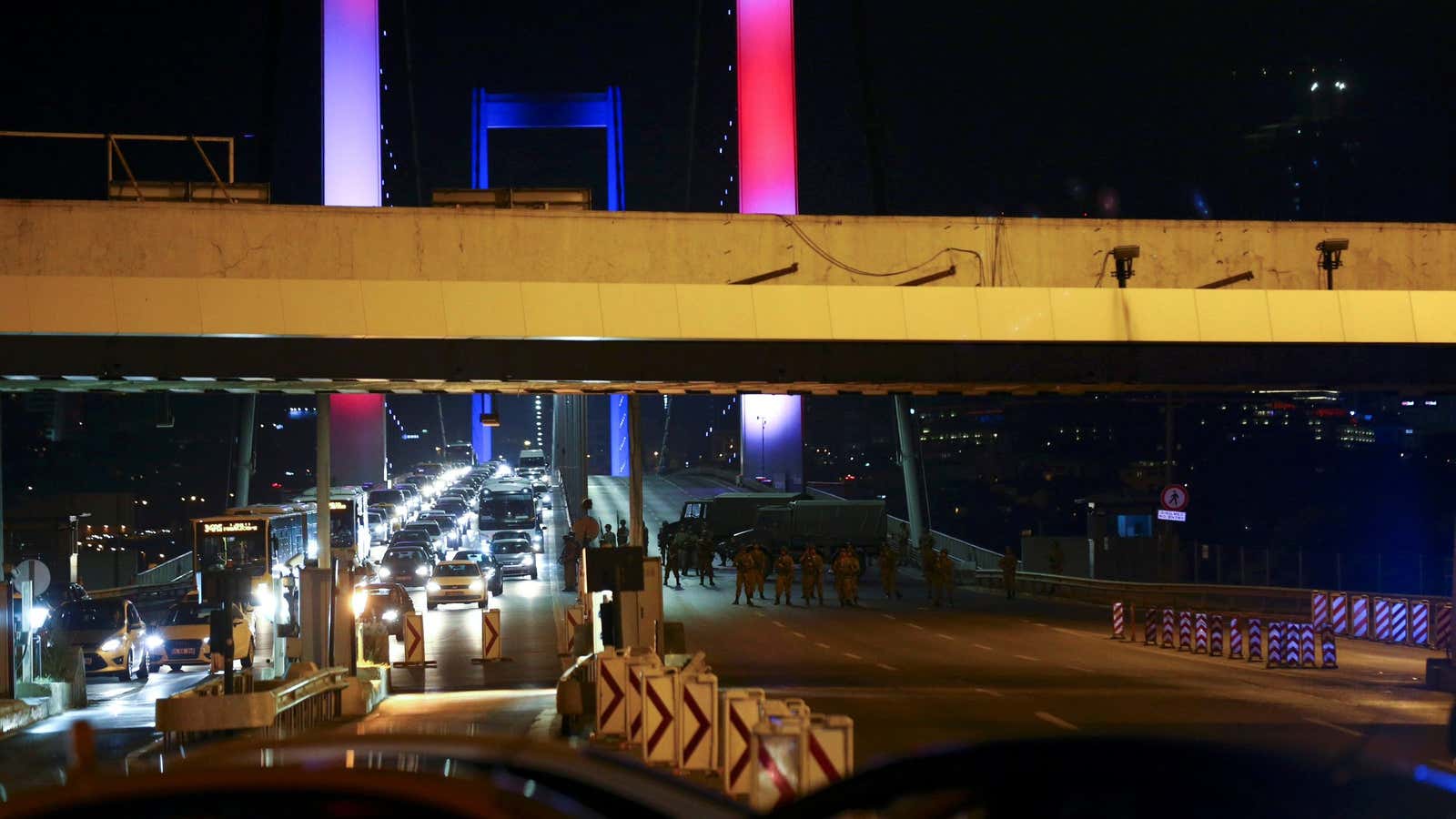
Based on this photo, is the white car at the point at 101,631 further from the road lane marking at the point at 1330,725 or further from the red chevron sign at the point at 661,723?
the road lane marking at the point at 1330,725

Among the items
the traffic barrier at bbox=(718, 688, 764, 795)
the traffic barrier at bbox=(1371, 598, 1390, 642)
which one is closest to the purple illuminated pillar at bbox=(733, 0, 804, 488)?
the traffic barrier at bbox=(1371, 598, 1390, 642)

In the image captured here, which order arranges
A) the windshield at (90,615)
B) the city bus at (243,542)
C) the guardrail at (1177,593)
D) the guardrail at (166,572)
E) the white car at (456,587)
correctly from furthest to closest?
1. the guardrail at (166,572)
2. the white car at (456,587)
3. the guardrail at (1177,593)
4. the city bus at (243,542)
5. the windshield at (90,615)

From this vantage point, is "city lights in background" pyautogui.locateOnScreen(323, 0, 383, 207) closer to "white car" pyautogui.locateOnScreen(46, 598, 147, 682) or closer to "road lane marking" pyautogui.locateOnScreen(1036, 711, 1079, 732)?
"white car" pyautogui.locateOnScreen(46, 598, 147, 682)

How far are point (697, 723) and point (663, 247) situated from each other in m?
8.84

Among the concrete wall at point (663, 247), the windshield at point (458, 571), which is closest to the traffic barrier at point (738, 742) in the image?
the concrete wall at point (663, 247)

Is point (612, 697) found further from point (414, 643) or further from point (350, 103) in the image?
point (350, 103)

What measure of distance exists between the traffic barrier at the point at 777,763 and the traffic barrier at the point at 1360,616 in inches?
988

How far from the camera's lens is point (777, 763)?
9367 mm

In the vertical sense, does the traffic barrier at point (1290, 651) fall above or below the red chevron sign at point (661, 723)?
below

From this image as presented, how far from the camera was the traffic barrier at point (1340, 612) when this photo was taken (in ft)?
103

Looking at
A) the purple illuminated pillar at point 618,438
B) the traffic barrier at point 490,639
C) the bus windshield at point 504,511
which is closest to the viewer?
the traffic barrier at point 490,639

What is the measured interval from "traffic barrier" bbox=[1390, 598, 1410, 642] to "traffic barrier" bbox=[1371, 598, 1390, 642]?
0.35 ft

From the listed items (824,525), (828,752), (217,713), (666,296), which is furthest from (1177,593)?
(828,752)

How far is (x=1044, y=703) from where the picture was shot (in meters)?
18.3
